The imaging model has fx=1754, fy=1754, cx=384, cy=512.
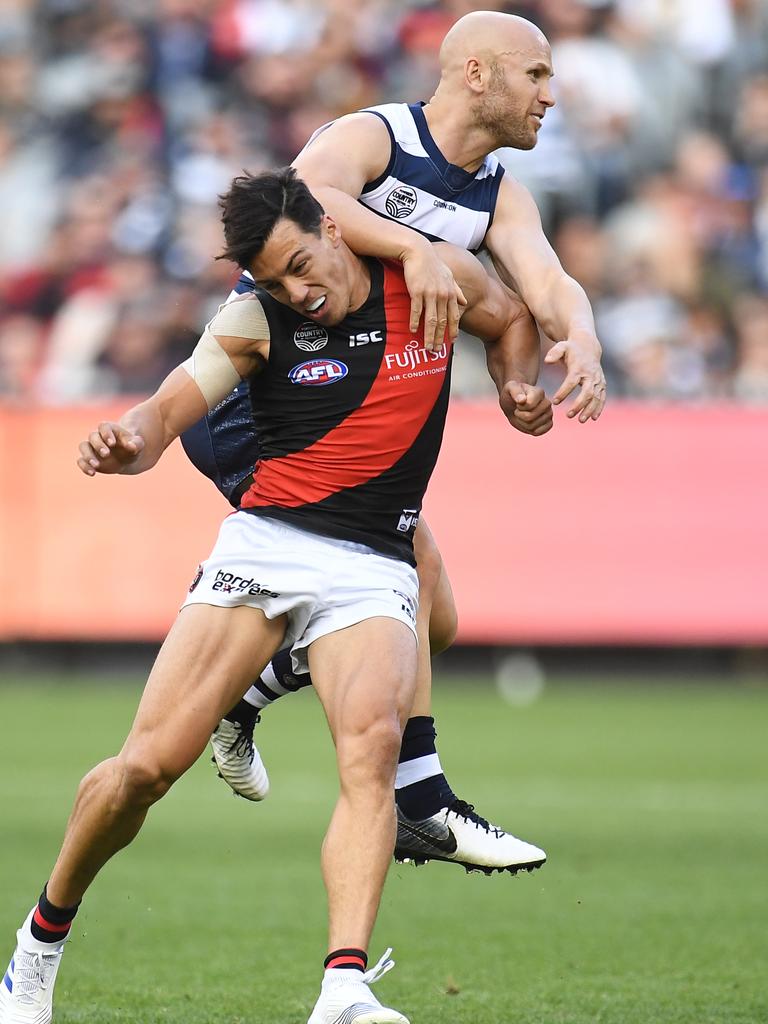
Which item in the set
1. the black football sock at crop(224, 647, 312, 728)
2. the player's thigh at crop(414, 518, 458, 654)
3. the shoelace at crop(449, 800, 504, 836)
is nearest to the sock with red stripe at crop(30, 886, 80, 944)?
the black football sock at crop(224, 647, 312, 728)

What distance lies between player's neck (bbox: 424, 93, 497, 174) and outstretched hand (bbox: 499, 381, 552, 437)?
0.75m

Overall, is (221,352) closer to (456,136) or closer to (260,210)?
(260,210)

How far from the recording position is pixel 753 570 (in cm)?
1376

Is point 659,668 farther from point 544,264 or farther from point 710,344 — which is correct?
point 544,264

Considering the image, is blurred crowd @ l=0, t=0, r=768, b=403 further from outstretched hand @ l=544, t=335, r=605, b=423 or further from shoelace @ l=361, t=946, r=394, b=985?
shoelace @ l=361, t=946, r=394, b=985

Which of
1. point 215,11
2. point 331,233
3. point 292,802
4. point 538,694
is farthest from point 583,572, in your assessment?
point 331,233

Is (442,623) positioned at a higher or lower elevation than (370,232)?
Result: lower

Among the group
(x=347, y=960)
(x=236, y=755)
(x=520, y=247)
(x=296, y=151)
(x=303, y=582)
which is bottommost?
(x=347, y=960)

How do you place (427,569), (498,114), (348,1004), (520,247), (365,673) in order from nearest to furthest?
(348,1004) → (365,673) → (498,114) → (520,247) → (427,569)

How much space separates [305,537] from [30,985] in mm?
1570

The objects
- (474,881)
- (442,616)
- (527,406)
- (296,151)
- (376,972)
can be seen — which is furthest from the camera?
(296,151)

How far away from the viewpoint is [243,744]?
623 cm

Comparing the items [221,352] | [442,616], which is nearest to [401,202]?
[221,352]

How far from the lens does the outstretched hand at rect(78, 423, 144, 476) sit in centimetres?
491
